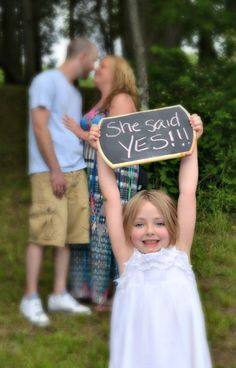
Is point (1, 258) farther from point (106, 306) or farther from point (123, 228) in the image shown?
point (123, 228)

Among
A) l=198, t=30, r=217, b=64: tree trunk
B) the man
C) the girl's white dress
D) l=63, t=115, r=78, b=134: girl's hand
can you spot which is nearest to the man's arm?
the man

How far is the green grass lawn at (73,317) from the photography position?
4.08 meters

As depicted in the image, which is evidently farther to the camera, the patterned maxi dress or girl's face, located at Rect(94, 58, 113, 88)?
the patterned maxi dress

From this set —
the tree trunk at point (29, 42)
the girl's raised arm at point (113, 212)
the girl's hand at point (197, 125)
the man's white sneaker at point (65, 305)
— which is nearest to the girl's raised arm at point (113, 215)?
the girl's raised arm at point (113, 212)

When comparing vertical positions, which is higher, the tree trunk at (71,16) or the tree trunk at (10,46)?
the tree trunk at (71,16)

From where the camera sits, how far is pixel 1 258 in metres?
5.98

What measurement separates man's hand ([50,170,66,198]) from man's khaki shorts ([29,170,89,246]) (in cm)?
4

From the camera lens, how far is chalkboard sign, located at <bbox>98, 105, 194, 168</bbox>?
9.52 ft

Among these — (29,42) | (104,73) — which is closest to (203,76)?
(104,73)

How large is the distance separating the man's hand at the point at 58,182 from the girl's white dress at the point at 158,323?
1782 mm

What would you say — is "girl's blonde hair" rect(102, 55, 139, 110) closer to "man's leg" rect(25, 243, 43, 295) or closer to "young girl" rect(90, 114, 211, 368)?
"man's leg" rect(25, 243, 43, 295)

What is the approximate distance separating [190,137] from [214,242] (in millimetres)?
3395

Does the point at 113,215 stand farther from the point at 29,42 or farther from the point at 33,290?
the point at 29,42

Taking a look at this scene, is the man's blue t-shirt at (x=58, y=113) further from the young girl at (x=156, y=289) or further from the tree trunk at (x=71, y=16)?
the tree trunk at (x=71, y=16)
